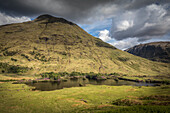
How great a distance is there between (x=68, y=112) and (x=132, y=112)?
2203cm

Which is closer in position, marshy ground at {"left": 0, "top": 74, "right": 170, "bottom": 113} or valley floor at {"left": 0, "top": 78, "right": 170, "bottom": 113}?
valley floor at {"left": 0, "top": 78, "right": 170, "bottom": 113}

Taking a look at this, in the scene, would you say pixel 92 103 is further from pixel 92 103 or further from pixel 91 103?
pixel 91 103

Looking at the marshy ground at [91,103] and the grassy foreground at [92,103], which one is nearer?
the grassy foreground at [92,103]

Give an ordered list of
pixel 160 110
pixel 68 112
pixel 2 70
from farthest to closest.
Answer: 1. pixel 2 70
2. pixel 68 112
3. pixel 160 110

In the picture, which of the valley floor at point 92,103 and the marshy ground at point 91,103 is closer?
the valley floor at point 92,103

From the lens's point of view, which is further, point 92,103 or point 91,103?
point 92,103

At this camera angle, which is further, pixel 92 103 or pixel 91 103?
pixel 92 103

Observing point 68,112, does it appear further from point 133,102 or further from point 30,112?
point 133,102

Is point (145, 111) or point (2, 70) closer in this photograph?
point (145, 111)

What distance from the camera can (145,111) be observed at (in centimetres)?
1989

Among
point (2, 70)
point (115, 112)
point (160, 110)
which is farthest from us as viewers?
point (2, 70)

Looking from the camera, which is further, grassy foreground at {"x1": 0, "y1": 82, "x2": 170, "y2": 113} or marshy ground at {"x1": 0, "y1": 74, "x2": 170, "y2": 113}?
marshy ground at {"x1": 0, "y1": 74, "x2": 170, "y2": 113}

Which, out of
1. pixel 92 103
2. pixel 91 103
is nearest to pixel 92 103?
pixel 92 103

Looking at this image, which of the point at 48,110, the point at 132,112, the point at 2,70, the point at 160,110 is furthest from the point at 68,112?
the point at 2,70
